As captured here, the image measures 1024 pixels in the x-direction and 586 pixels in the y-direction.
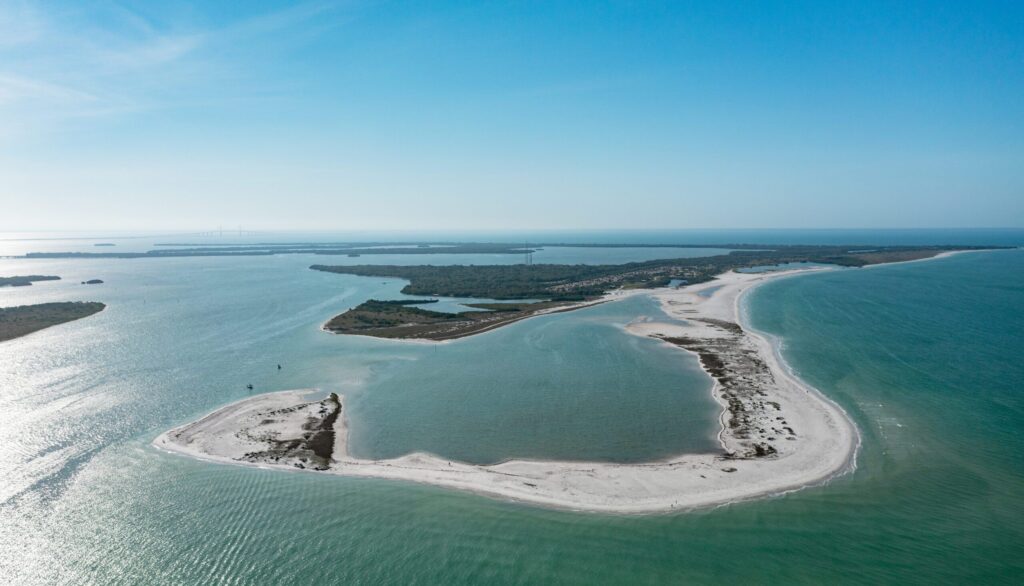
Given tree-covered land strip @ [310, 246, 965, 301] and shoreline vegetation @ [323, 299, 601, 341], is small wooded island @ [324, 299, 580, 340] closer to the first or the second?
shoreline vegetation @ [323, 299, 601, 341]

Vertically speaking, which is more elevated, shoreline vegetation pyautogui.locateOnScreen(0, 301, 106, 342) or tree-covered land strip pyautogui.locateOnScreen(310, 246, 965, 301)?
tree-covered land strip pyautogui.locateOnScreen(310, 246, 965, 301)

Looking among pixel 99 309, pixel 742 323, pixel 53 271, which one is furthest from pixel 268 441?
pixel 53 271

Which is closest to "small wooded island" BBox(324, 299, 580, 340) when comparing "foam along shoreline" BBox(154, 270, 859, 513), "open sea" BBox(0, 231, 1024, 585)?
"open sea" BBox(0, 231, 1024, 585)

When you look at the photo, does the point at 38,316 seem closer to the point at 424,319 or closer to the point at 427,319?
the point at 424,319

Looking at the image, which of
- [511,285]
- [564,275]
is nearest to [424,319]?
[511,285]

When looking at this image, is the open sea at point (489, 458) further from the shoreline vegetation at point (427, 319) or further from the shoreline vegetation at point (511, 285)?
the shoreline vegetation at point (511, 285)

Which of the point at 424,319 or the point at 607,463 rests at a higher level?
the point at 424,319

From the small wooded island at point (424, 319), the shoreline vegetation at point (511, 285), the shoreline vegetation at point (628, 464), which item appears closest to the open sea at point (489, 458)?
the shoreline vegetation at point (628, 464)
